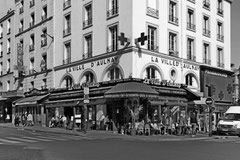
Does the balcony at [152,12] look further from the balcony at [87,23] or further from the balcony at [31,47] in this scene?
the balcony at [31,47]

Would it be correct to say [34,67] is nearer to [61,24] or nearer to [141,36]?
[61,24]

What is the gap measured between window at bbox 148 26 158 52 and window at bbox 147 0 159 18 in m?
1.06

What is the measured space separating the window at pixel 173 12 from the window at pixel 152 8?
1998 mm

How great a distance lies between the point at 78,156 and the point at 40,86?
25.5 metres

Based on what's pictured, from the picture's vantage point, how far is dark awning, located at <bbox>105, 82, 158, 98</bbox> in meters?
22.4

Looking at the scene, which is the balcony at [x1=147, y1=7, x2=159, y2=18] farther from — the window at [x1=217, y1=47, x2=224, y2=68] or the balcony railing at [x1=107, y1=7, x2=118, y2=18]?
the window at [x1=217, y1=47, x2=224, y2=68]

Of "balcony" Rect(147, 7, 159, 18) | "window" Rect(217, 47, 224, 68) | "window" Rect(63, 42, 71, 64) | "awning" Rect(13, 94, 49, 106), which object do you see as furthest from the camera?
"window" Rect(217, 47, 224, 68)

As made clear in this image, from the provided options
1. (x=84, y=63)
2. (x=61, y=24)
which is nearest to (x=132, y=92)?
(x=84, y=63)

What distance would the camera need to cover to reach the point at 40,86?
3519 centimetres

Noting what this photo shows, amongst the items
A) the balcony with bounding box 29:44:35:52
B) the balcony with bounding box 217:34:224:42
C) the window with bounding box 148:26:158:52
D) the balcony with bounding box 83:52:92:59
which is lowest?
the balcony with bounding box 83:52:92:59

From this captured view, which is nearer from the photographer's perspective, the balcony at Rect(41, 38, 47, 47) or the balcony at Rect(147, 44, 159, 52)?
the balcony at Rect(147, 44, 159, 52)

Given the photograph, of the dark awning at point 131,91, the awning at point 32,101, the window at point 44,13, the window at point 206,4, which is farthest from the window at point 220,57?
the window at point 44,13

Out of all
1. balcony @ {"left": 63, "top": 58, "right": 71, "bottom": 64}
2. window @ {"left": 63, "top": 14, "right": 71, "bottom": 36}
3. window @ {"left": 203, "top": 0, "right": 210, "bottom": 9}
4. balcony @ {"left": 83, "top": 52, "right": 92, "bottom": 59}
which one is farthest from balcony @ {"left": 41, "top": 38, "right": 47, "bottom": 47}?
window @ {"left": 203, "top": 0, "right": 210, "bottom": 9}

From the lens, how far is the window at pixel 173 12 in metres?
27.5
